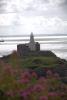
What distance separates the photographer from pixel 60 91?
7.32 metres

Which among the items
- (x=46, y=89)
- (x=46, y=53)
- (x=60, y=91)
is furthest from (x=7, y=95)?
(x=46, y=53)

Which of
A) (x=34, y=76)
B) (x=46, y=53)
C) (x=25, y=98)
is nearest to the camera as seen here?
(x=25, y=98)

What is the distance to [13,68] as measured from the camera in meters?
7.05

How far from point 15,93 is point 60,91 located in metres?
1.01

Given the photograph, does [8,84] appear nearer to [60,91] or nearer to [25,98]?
[25,98]

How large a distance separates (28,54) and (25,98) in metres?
44.1

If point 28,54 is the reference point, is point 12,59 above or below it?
above

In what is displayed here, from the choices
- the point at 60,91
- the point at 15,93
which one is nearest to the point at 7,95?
the point at 15,93

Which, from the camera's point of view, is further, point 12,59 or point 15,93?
point 12,59

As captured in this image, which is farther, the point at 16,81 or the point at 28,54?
the point at 28,54

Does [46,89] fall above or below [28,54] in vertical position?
above

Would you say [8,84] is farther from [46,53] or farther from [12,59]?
[46,53]

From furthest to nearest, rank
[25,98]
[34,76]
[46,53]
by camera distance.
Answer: [46,53]
[34,76]
[25,98]

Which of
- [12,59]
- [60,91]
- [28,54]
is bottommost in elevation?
[28,54]
